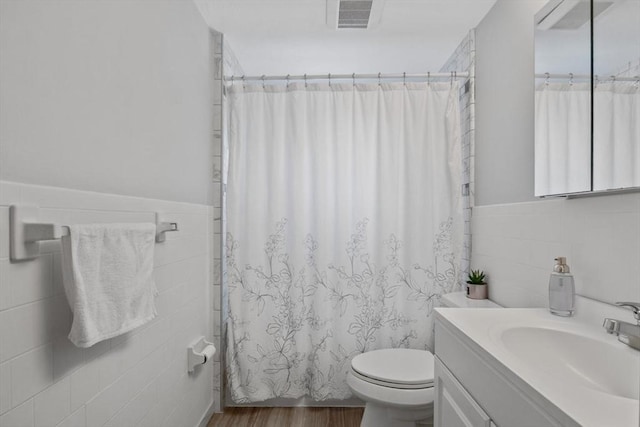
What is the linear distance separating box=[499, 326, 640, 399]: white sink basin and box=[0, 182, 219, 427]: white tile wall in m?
1.16

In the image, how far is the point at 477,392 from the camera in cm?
99

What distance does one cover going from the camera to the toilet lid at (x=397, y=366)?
Answer: 172cm

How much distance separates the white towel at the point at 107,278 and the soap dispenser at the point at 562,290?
4.39 feet

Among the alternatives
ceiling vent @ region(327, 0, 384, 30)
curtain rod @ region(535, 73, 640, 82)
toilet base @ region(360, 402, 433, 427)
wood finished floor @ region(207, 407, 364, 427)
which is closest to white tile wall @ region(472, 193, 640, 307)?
curtain rod @ region(535, 73, 640, 82)

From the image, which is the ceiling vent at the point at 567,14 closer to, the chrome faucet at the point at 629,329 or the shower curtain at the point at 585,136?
the shower curtain at the point at 585,136

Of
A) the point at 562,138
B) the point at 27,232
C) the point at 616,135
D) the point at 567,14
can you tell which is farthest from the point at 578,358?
the point at 27,232

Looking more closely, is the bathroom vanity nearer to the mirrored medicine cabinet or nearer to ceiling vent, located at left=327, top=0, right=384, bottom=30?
the mirrored medicine cabinet

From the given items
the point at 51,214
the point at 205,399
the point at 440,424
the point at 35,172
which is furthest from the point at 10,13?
the point at 205,399

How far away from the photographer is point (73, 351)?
3.31 ft

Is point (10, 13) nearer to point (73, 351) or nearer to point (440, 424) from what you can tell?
point (73, 351)

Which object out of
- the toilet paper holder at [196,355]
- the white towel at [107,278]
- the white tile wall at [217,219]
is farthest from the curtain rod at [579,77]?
the toilet paper holder at [196,355]

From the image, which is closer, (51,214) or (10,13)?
(10,13)

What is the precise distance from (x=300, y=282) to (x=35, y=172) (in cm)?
156

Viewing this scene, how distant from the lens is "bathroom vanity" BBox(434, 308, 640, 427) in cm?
66
